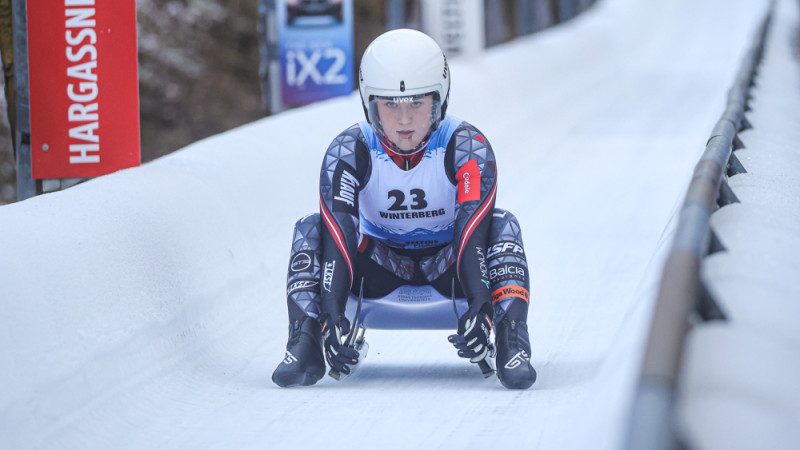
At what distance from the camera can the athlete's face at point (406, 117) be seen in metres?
3.86

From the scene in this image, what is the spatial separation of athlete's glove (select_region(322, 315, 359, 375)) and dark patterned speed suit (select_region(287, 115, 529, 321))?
4 cm

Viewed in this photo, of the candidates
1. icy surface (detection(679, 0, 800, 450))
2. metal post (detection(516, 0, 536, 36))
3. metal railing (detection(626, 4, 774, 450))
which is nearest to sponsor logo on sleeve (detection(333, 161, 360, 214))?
icy surface (detection(679, 0, 800, 450))

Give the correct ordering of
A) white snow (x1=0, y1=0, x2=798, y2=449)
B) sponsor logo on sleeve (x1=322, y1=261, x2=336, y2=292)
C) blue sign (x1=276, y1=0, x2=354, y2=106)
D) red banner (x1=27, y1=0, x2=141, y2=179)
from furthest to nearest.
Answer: blue sign (x1=276, y1=0, x2=354, y2=106)
red banner (x1=27, y1=0, x2=141, y2=179)
sponsor logo on sleeve (x1=322, y1=261, x2=336, y2=292)
white snow (x1=0, y1=0, x2=798, y2=449)

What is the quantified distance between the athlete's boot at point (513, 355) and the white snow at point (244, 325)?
50mm

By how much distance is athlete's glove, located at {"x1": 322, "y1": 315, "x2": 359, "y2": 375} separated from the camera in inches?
146

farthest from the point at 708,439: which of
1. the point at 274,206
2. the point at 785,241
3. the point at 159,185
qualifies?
the point at 274,206

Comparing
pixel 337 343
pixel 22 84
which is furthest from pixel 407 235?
pixel 22 84

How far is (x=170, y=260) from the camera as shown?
13.8 feet

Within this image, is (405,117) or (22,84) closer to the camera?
(405,117)

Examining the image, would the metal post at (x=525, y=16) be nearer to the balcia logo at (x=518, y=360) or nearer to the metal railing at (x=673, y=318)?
the balcia logo at (x=518, y=360)

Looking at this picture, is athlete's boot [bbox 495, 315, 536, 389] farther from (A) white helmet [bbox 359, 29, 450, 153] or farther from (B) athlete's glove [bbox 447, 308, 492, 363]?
(A) white helmet [bbox 359, 29, 450, 153]

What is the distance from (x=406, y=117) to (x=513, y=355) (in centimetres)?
85

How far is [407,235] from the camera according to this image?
4098mm

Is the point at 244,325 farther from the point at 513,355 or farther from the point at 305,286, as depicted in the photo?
the point at 513,355
